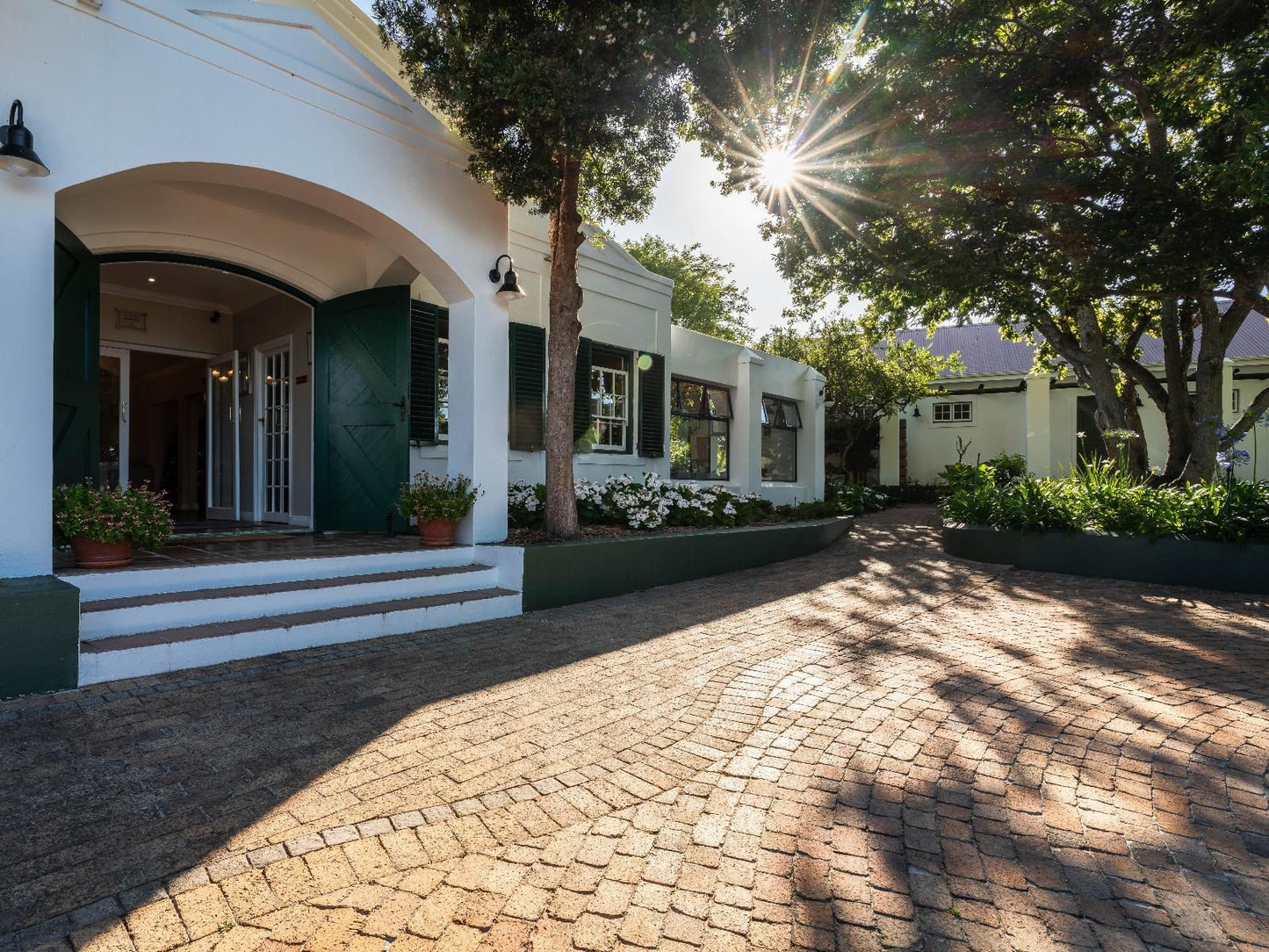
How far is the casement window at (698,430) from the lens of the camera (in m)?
11.3

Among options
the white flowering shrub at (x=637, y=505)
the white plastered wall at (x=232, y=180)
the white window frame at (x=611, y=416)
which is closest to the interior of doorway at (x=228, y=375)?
the white plastered wall at (x=232, y=180)

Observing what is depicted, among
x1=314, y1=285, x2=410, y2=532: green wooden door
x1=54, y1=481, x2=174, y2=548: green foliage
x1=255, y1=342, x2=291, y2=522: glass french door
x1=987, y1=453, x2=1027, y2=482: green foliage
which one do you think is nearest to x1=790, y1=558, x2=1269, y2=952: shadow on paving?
x1=54, y1=481, x2=174, y2=548: green foliage

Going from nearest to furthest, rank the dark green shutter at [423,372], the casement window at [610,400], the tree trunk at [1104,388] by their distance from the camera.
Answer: the dark green shutter at [423,372] → the casement window at [610,400] → the tree trunk at [1104,388]

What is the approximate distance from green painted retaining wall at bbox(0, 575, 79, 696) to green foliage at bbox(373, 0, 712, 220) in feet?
13.8

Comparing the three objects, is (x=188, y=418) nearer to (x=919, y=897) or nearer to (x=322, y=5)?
(x=322, y=5)

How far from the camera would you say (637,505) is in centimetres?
744

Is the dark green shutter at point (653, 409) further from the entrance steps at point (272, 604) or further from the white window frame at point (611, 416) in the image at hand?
the entrance steps at point (272, 604)

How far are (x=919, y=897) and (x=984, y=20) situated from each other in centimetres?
830

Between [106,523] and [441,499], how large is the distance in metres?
2.21

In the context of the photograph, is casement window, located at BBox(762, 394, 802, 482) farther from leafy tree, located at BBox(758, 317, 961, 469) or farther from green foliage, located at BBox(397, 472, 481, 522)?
green foliage, located at BBox(397, 472, 481, 522)

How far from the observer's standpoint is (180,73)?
4.23 meters

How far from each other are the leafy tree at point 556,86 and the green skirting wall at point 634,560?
109 cm

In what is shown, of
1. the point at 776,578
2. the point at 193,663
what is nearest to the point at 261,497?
the point at 193,663

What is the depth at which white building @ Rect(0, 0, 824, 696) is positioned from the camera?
12.4 feet
